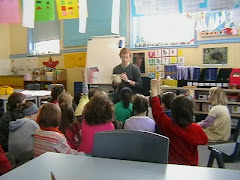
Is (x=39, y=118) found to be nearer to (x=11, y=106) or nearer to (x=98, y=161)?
(x=11, y=106)

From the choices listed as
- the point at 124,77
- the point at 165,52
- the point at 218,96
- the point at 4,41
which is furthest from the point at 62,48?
the point at 218,96

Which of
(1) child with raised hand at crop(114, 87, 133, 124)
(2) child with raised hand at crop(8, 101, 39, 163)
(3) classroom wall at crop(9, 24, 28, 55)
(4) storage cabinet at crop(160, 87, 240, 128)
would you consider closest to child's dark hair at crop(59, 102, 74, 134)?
(2) child with raised hand at crop(8, 101, 39, 163)

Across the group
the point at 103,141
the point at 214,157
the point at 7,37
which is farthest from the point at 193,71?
the point at 7,37

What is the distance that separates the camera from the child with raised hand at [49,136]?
1870 millimetres

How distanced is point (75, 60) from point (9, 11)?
3.14 m

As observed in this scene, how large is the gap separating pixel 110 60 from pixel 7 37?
12.1ft

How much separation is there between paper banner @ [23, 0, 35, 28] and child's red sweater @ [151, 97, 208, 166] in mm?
1602

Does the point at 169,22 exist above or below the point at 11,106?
above

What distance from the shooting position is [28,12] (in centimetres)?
275

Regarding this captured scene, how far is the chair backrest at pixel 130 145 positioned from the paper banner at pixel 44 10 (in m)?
2.17

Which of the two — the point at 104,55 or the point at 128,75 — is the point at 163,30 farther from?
the point at 128,75

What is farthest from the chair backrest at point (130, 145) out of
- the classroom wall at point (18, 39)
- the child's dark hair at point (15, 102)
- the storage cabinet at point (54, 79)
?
the classroom wall at point (18, 39)

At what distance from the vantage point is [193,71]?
4.45 m

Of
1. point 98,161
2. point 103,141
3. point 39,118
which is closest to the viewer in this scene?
point 98,161
